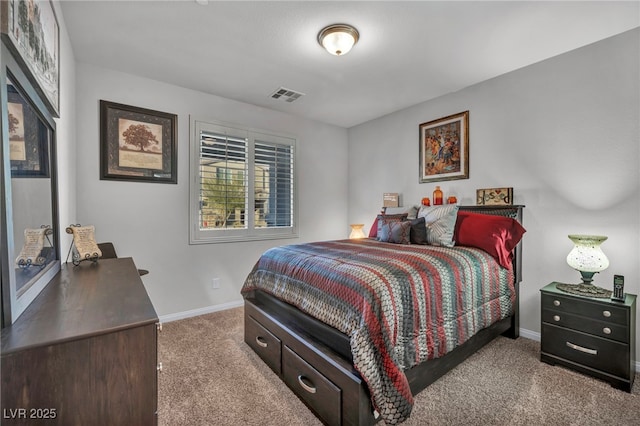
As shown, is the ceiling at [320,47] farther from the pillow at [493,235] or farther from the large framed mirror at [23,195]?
the pillow at [493,235]

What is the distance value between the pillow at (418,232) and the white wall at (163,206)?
1855mm

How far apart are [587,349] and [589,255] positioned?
691 mm

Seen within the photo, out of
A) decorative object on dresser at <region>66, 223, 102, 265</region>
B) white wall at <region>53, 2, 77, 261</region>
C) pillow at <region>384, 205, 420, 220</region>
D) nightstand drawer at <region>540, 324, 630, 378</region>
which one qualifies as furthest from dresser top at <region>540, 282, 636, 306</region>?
white wall at <region>53, 2, 77, 261</region>

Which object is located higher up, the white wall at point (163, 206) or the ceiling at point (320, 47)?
the ceiling at point (320, 47)

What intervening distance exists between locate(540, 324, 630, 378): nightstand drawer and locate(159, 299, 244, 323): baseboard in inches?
125

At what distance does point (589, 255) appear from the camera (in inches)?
87.6

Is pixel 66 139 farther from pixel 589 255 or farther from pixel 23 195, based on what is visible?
pixel 589 255

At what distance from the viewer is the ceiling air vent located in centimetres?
337

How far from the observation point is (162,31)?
227 centimetres

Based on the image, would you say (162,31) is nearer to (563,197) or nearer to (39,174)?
(39,174)

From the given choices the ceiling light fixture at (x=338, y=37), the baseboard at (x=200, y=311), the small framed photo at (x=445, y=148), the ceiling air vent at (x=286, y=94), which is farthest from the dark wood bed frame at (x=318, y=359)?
the ceiling air vent at (x=286, y=94)

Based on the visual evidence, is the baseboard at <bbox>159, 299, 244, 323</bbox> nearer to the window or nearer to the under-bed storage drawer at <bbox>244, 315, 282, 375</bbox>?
the window

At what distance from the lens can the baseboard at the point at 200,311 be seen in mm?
3154

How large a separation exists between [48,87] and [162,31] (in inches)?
44.3
